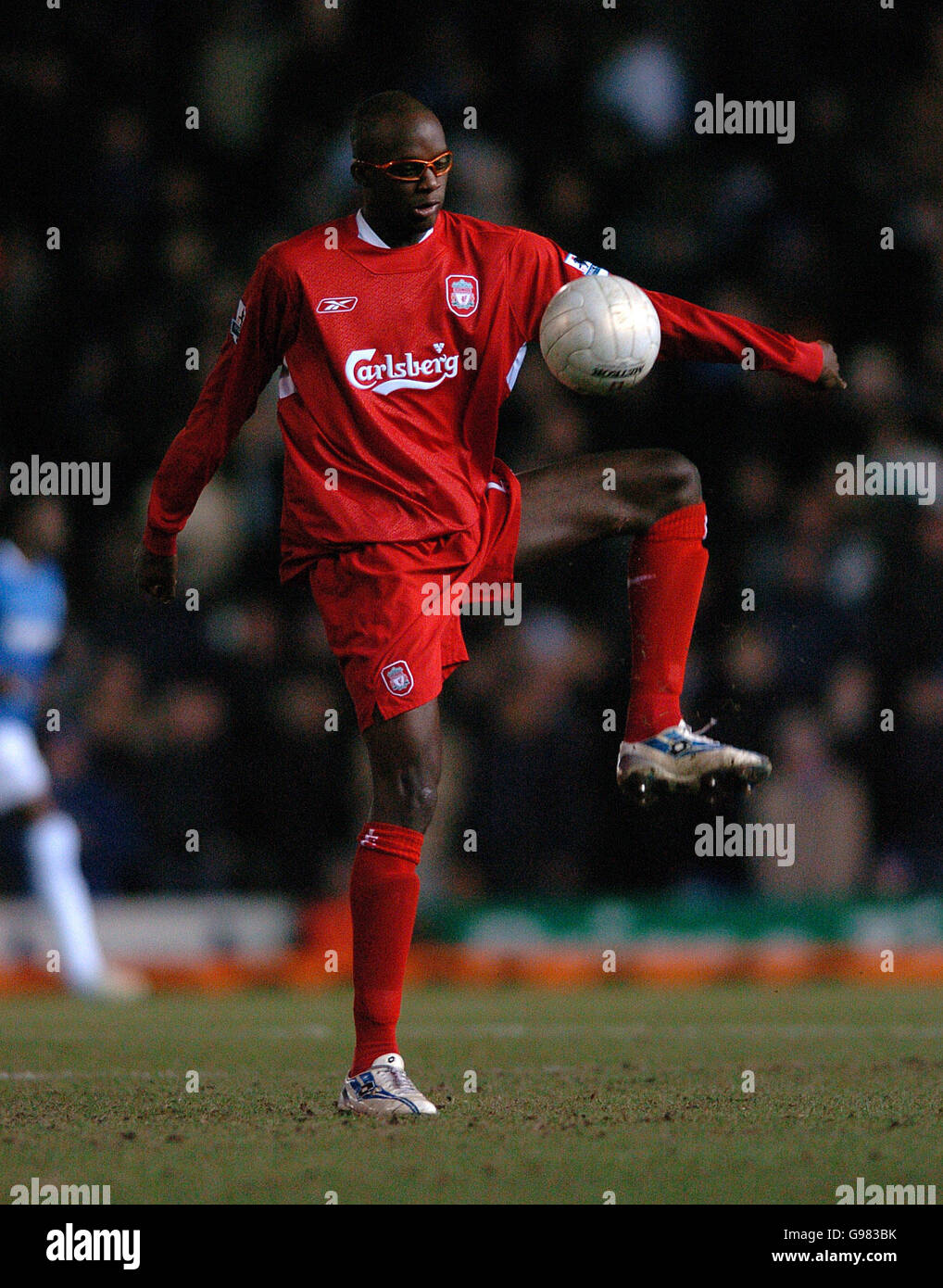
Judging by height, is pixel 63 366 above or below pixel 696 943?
above

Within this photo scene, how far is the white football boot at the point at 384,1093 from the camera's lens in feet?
15.7

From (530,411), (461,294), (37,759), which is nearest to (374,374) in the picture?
(461,294)

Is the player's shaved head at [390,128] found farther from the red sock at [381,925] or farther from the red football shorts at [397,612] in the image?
the red sock at [381,925]

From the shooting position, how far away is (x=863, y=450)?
11219 mm

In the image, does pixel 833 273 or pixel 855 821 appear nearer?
pixel 855 821

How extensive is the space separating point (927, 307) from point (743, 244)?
3.82ft

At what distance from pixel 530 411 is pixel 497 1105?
6788 mm

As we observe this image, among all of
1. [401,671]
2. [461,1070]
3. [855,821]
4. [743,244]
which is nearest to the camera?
[401,671]

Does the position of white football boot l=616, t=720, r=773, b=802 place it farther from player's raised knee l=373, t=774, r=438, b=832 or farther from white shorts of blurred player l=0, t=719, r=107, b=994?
white shorts of blurred player l=0, t=719, r=107, b=994

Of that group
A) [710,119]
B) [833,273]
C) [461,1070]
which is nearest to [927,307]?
[833,273]

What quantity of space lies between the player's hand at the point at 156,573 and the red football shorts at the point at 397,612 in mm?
455

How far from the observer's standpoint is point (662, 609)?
5.52 meters

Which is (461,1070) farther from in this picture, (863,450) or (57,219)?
(57,219)

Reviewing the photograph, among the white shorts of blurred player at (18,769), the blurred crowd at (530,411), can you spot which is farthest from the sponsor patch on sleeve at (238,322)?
the blurred crowd at (530,411)
